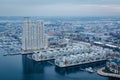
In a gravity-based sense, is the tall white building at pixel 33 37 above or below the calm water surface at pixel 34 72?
above

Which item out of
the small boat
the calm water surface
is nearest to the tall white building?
the calm water surface

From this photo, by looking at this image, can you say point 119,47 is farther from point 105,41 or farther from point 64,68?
point 64,68

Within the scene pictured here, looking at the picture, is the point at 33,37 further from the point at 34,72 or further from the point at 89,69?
the point at 89,69

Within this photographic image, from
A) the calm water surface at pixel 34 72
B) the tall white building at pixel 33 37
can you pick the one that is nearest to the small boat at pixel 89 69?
the calm water surface at pixel 34 72

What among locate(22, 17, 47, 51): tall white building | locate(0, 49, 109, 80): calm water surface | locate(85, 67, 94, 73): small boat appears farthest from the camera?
locate(22, 17, 47, 51): tall white building

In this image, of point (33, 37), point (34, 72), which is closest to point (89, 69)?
point (34, 72)

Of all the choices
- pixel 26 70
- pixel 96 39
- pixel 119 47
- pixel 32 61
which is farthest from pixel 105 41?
pixel 26 70

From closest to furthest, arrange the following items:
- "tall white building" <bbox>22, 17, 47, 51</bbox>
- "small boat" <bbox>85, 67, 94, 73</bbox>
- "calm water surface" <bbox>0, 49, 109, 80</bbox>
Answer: "calm water surface" <bbox>0, 49, 109, 80</bbox>
"small boat" <bbox>85, 67, 94, 73</bbox>
"tall white building" <bbox>22, 17, 47, 51</bbox>

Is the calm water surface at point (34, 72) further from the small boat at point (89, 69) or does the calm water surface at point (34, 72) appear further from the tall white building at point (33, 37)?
the tall white building at point (33, 37)

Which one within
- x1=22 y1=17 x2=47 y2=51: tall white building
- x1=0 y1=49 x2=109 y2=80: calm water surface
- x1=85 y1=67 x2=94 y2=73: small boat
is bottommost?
x1=0 y1=49 x2=109 y2=80: calm water surface

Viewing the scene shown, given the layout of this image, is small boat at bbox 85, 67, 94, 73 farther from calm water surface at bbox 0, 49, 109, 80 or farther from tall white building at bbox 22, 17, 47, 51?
tall white building at bbox 22, 17, 47, 51
